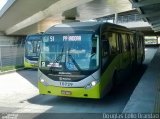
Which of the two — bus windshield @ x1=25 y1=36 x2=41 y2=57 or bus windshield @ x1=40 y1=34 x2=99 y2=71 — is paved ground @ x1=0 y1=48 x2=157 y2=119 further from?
bus windshield @ x1=25 y1=36 x2=41 y2=57

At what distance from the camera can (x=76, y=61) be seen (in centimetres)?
1034

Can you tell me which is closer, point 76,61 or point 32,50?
point 76,61

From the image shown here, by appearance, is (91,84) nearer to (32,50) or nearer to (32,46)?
(32,50)

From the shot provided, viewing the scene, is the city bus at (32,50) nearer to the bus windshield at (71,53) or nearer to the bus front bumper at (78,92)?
the bus windshield at (71,53)

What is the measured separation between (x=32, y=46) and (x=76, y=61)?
12.8 metres

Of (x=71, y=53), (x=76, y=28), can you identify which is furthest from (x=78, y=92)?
(x=76, y=28)

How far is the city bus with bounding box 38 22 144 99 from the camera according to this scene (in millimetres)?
10156

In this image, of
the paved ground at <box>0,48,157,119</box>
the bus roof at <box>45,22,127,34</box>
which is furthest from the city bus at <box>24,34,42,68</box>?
the bus roof at <box>45,22,127,34</box>

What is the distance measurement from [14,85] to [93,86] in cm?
570

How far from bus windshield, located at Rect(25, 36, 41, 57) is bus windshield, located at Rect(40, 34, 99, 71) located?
38.2 feet

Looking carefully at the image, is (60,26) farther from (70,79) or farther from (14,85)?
(14,85)

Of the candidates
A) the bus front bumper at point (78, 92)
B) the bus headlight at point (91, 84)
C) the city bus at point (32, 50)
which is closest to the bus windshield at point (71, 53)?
the bus headlight at point (91, 84)

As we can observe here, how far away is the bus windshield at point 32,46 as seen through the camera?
2245 cm

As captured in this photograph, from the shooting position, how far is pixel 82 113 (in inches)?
364
